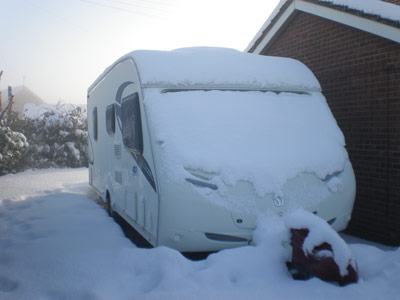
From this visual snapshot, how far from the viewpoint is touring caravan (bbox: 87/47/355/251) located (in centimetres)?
397

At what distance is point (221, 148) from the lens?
13.8 feet

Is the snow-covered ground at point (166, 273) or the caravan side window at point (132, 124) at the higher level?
the caravan side window at point (132, 124)

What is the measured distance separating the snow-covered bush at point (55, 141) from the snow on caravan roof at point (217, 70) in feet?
47.1

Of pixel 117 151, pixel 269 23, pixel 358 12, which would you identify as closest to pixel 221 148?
pixel 117 151

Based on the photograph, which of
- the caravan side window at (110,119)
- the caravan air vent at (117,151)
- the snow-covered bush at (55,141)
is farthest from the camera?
the snow-covered bush at (55,141)

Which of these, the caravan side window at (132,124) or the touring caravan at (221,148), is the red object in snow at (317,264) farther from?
the caravan side window at (132,124)

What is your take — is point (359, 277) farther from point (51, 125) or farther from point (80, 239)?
point (51, 125)

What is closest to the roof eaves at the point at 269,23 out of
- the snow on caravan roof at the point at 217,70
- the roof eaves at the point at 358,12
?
the roof eaves at the point at 358,12

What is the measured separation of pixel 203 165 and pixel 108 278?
4.63 ft

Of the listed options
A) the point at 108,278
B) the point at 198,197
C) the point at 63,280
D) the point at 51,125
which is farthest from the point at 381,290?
the point at 51,125

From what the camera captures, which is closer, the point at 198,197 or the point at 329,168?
the point at 198,197

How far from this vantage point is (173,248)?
3.98 meters

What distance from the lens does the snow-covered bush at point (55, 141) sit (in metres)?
18.5

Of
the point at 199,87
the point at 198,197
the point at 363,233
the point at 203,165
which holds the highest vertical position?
the point at 199,87
